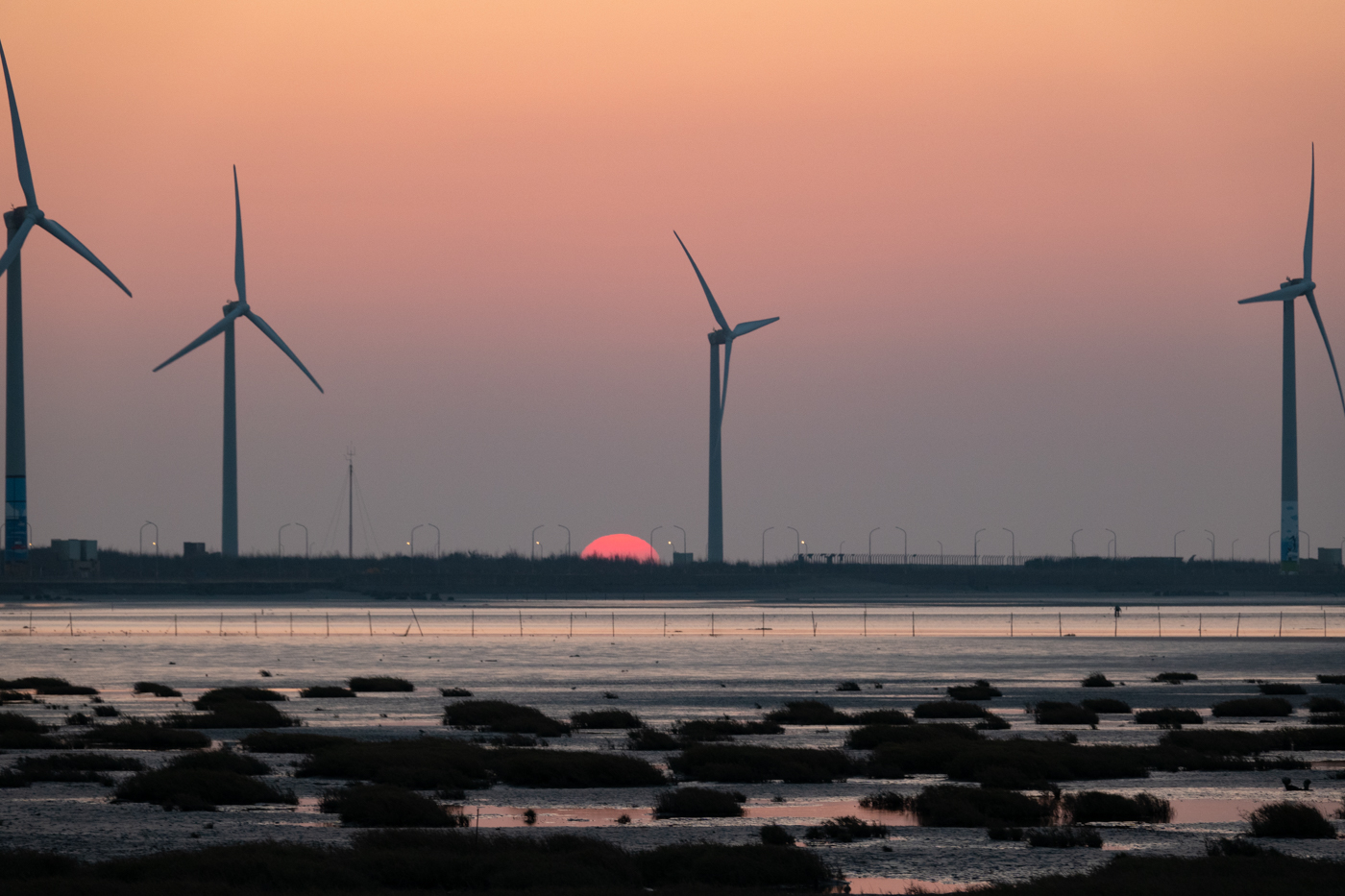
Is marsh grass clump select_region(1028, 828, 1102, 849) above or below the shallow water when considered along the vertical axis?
above

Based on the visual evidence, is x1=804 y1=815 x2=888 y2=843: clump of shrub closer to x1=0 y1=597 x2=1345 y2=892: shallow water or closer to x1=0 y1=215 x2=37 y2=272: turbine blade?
x1=0 y1=597 x2=1345 y2=892: shallow water

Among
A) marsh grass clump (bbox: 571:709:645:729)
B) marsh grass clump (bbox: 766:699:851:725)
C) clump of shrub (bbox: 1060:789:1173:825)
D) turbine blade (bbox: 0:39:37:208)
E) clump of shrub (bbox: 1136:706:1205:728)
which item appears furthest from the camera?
turbine blade (bbox: 0:39:37:208)

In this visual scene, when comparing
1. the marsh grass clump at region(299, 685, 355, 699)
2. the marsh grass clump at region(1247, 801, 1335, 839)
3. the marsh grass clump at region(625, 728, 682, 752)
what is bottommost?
the marsh grass clump at region(299, 685, 355, 699)

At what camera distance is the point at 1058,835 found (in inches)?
1396

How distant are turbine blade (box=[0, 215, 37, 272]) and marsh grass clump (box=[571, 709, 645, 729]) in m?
126

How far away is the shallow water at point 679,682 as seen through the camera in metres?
36.0

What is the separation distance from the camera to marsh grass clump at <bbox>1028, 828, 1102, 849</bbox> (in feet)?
115

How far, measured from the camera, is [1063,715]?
64812 millimetres

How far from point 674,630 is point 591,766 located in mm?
112292

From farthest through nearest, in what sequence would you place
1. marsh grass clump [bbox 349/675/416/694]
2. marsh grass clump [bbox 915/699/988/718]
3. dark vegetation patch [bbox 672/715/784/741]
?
marsh grass clump [bbox 349/675/416/694] → marsh grass clump [bbox 915/699/988/718] → dark vegetation patch [bbox 672/715/784/741]

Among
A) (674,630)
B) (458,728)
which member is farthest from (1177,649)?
(458,728)

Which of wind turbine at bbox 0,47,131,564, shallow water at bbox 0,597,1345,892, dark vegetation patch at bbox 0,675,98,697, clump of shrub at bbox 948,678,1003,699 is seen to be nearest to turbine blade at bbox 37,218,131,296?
wind turbine at bbox 0,47,131,564

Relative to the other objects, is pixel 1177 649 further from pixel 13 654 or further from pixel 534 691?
pixel 13 654

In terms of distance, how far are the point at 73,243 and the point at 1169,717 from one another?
493ft
